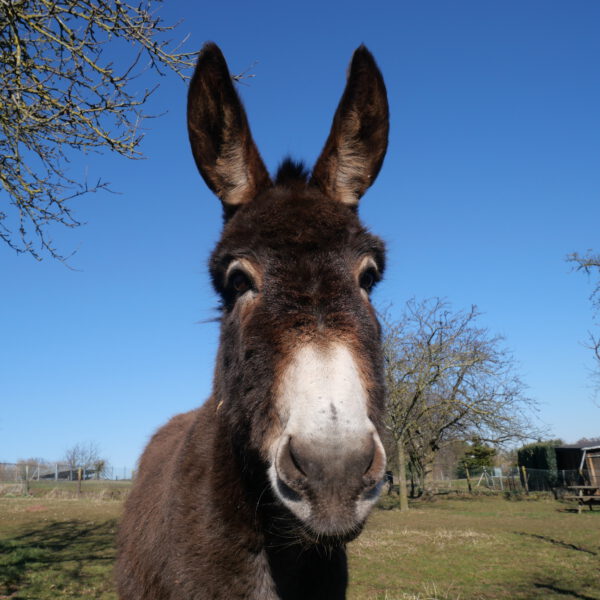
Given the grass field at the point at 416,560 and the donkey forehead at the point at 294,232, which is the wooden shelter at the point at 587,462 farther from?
the donkey forehead at the point at 294,232

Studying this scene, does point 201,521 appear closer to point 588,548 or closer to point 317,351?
point 317,351

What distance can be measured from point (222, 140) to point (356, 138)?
93 cm

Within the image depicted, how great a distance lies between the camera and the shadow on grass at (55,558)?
378 inches

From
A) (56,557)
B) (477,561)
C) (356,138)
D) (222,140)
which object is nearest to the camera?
(222,140)

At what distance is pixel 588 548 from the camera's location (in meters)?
14.1

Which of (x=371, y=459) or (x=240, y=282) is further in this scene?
(x=240, y=282)

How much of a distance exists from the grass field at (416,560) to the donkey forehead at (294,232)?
712 centimetres

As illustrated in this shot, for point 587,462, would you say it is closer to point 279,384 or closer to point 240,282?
point 240,282

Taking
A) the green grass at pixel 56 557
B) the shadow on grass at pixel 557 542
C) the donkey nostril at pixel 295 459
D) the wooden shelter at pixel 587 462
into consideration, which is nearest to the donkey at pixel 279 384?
the donkey nostril at pixel 295 459

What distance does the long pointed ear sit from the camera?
3.19 m

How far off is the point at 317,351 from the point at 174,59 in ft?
22.1

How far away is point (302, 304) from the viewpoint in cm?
228

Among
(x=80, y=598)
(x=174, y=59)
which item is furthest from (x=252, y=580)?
(x=80, y=598)

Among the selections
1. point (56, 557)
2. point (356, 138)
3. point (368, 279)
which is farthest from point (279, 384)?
point (56, 557)
